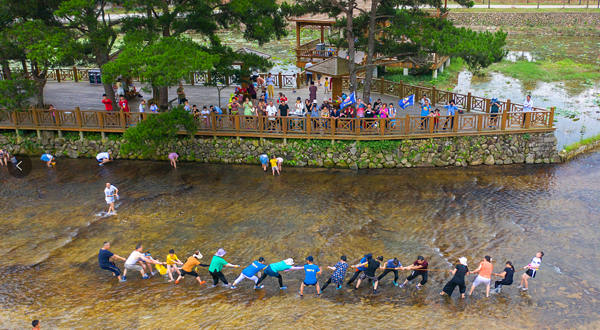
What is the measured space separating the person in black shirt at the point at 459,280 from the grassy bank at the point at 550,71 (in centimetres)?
2871

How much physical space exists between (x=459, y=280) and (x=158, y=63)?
13606mm

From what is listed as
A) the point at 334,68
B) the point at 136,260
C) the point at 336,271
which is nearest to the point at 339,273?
→ the point at 336,271

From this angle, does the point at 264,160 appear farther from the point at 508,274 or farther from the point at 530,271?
the point at 530,271

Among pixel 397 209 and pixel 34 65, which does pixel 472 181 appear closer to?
pixel 397 209

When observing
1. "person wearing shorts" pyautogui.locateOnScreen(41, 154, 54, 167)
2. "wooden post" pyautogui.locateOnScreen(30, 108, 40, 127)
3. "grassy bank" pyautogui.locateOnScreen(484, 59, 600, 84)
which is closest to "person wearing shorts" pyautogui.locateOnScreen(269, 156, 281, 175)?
"person wearing shorts" pyautogui.locateOnScreen(41, 154, 54, 167)

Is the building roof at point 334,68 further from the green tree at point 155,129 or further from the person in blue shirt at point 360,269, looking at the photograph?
the person in blue shirt at point 360,269

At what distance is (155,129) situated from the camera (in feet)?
65.7

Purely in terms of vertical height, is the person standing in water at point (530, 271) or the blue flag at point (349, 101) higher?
the blue flag at point (349, 101)

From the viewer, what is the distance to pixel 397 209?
17859 mm

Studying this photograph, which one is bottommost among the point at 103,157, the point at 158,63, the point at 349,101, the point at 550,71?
the point at 103,157

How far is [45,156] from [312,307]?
56.9 ft

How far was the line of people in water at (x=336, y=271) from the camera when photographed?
40.1 feet

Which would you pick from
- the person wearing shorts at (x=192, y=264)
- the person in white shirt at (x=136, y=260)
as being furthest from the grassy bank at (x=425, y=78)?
the person in white shirt at (x=136, y=260)

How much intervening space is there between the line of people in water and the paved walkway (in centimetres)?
1244
